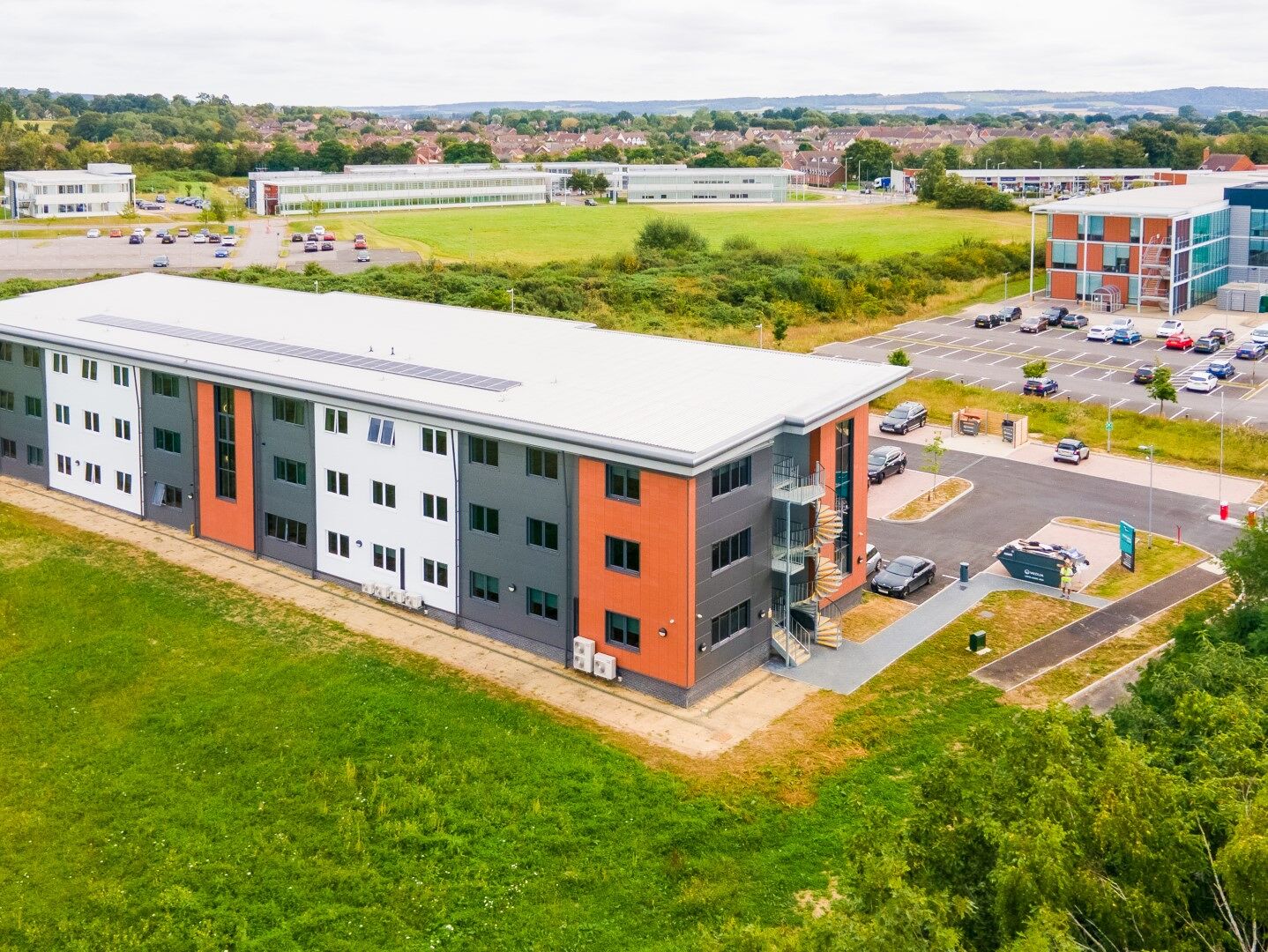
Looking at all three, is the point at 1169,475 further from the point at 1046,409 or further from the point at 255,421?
the point at 255,421

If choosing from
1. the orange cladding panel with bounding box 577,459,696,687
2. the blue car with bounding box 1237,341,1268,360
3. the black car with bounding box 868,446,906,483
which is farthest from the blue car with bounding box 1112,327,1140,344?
the orange cladding panel with bounding box 577,459,696,687

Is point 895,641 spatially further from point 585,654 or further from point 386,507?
point 386,507

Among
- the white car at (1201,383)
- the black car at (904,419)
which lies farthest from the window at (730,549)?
the white car at (1201,383)

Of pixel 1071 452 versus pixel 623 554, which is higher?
pixel 623 554

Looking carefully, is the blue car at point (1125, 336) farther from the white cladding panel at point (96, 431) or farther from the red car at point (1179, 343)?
the white cladding panel at point (96, 431)

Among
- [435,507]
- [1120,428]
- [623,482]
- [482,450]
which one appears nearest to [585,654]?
[623,482]

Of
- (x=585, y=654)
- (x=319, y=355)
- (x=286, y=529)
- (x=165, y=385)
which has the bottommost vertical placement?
(x=585, y=654)

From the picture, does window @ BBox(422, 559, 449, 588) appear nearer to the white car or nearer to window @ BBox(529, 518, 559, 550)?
window @ BBox(529, 518, 559, 550)

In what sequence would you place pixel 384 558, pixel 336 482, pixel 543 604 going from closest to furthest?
pixel 543 604 → pixel 384 558 → pixel 336 482
